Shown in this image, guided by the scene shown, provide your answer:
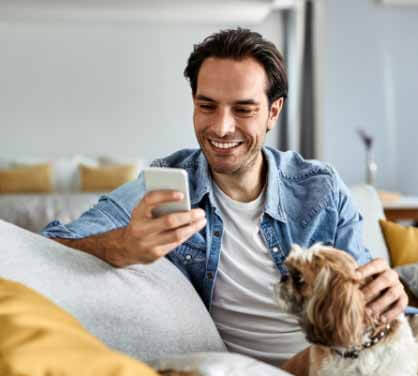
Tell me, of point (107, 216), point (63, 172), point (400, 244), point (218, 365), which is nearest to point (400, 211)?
point (400, 244)

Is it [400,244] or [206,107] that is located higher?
[206,107]

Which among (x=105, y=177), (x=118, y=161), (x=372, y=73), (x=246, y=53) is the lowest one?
(x=105, y=177)

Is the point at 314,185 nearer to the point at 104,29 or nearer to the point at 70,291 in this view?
the point at 70,291

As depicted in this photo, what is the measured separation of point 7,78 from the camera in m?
6.91

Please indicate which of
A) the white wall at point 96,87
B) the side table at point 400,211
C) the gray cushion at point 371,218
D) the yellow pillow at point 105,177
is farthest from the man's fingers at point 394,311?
the white wall at point 96,87

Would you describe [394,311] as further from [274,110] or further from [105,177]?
[105,177]

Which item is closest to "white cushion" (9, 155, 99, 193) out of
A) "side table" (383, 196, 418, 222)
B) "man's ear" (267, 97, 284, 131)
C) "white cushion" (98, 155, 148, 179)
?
"white cushion" (98, 155, 148, 179)

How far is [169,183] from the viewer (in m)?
1.08

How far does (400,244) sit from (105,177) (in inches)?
173

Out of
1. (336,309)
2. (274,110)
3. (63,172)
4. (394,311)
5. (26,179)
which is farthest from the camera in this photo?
(63,172)

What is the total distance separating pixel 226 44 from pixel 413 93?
428 cm

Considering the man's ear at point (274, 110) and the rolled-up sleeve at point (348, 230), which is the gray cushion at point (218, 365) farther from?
the man's ear at point (274, 110)

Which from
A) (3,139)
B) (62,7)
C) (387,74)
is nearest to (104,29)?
(62,7)

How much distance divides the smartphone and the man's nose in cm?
40
